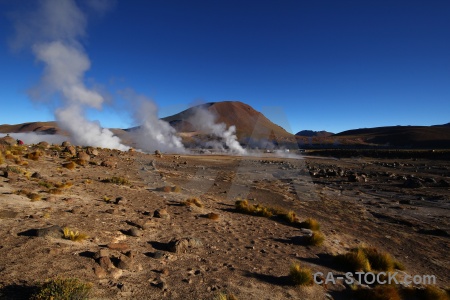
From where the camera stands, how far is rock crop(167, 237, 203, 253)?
7.19 metres

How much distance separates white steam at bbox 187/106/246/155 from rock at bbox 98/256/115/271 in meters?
63.1

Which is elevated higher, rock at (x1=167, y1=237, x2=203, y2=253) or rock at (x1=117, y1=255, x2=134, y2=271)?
rock at (x1=117, y1=255, x2=134, y2=271)

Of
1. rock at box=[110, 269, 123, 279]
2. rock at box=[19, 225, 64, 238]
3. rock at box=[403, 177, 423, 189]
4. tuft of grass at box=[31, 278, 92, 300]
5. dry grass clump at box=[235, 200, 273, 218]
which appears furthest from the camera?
rock at box=[403, 177, 423, 189]

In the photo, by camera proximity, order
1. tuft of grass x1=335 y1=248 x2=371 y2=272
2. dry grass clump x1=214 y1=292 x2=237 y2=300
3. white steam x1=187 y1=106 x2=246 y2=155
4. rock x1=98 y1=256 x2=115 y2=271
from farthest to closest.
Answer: white steam x1=187 y1=106 x2=246 y2=155, tuft of grass x1=335 y1=248 x2=371 y2=272, rock x1=98 y1=256 x2=115 y2=271, dry grass clump x1=214 y1=292 x2=237 y2=300

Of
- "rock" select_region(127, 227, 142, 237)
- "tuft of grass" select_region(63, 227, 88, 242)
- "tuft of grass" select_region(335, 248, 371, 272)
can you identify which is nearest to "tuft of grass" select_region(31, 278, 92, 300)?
"tuft of grass" select_region(63, 227, 88, 242)

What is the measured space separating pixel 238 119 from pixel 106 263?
13430cm

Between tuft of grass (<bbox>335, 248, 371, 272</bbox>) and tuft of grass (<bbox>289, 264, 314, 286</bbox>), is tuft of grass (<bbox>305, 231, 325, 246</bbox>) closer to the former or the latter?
tuft of grass (<bbox>335, 248, 371, 272</bbox>)

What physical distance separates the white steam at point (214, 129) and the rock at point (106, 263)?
207ft

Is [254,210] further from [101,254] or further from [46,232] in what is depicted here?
[46,232]

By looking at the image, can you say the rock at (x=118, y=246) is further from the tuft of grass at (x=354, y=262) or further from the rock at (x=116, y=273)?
the tuft of grass at (x=354, y=262)

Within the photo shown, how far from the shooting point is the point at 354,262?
7266 mm

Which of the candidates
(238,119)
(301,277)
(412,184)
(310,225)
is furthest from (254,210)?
(238,119)

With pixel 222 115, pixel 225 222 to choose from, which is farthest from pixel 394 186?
pixel 222 115

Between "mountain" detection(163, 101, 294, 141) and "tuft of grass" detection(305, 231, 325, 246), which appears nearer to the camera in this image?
"tuft of grass" detection(305, 231, 325, 246)
